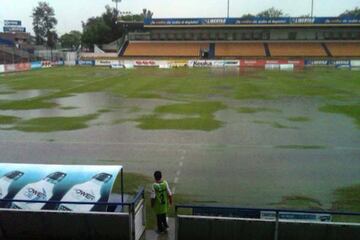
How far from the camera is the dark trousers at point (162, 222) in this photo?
10.0 m

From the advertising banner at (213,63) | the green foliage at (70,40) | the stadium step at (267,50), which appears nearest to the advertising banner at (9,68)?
the advertising banner at (213,63)

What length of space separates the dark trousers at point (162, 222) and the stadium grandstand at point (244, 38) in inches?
3225

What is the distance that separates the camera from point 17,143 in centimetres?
2028

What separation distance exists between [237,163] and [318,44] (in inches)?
3334

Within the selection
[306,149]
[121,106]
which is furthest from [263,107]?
[306,149]

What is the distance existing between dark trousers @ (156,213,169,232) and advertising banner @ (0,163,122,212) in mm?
1274

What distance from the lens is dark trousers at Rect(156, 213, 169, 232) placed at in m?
10.0

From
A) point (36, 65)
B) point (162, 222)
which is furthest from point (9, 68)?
point (162, 222)

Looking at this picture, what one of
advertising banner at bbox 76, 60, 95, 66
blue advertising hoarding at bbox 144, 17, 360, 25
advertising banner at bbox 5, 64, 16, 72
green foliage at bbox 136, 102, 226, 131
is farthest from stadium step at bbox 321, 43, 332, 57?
green foliage at bbox 136, 102, 226, 131

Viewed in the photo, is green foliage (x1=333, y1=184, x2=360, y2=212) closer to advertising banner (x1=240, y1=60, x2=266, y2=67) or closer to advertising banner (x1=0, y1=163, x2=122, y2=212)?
advertising banner (x1=0, y1=163, x2=122, y2=212)

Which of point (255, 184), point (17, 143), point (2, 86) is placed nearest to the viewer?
point (255, 184)

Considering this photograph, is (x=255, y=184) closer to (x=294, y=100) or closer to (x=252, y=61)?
(x=294, y=100)

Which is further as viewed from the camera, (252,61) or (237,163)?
(252,61)

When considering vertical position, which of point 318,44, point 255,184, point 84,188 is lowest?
point 255,184
